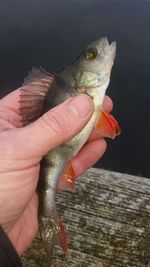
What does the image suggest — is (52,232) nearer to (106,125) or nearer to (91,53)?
(106,125)

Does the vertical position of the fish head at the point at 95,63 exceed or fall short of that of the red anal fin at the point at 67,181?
it exceeds it

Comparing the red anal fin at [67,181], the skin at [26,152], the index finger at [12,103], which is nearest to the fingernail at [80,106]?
the skin at [26,152]

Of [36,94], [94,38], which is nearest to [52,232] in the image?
[36,94]

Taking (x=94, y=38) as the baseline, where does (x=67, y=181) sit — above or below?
above

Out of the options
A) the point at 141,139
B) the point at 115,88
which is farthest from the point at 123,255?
the point at 115,88

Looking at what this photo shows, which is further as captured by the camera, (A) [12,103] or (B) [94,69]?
(A) [12,103]

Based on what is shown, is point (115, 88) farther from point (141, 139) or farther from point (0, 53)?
point (0, 53)

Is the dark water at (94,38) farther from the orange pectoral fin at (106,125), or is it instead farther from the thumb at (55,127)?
the thumb at (55,127)
